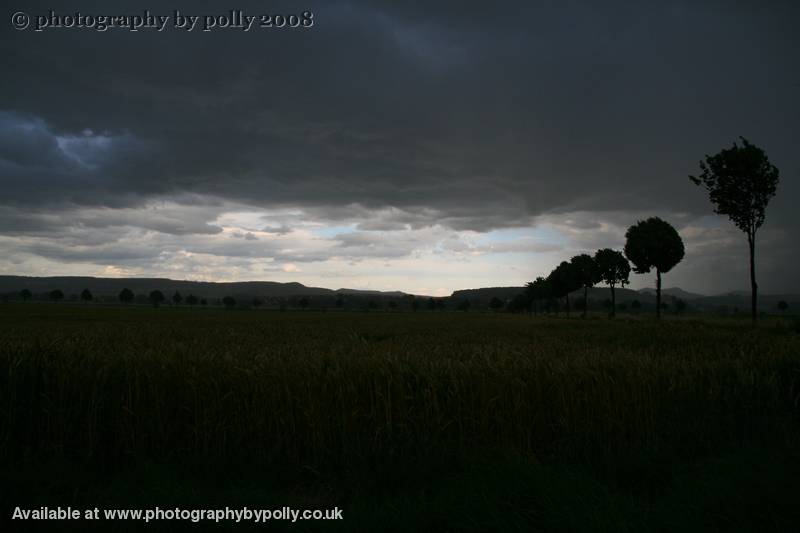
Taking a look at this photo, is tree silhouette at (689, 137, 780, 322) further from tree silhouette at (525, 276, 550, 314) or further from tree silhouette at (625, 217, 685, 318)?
tree silhouette at (525, 276, 550, 314)

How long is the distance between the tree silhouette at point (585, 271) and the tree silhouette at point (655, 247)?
2292cm

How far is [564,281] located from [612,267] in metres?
18.1

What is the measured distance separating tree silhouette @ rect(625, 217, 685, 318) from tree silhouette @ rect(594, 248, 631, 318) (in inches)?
874

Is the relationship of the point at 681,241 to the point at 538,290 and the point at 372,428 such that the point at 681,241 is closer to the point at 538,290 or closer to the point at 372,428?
the point at 372,428

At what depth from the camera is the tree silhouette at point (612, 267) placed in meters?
65.3

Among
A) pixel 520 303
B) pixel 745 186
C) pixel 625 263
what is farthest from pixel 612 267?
Result: pixel 520 303

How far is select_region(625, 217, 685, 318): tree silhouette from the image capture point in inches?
1636

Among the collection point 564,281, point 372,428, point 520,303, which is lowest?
point 520,303

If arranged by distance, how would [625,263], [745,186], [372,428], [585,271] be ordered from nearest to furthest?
[372,428], [745,186], [625,263], [585,271]

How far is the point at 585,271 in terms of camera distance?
235 ft

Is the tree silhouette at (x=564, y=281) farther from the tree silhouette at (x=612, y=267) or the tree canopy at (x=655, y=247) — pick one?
the tree canopy at (x=655, y=247)

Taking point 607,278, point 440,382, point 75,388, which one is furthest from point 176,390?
point 607,278

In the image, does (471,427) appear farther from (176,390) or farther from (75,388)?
(75,388)

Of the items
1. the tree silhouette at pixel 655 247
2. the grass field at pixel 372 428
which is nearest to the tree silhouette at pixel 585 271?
the tree silhouette at pixel 655 247
